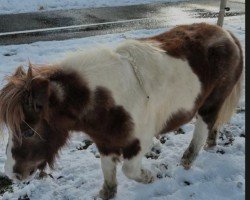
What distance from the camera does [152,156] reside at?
384 cm

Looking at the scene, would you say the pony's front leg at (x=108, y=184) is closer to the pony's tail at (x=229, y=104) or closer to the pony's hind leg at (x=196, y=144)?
the pony's hind leg at (x=196, y=144)

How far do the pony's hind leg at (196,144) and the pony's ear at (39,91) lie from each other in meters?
1.82

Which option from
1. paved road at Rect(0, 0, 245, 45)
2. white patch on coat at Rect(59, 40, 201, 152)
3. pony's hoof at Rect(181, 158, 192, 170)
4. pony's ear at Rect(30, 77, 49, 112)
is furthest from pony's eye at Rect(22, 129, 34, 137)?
paved road at Rect(0, 0, 245, 45)

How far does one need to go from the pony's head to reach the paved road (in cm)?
583

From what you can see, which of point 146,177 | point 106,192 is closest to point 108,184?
point 106,192

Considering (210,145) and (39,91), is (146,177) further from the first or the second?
(39,91)

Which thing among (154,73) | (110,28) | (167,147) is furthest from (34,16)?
(154,73)

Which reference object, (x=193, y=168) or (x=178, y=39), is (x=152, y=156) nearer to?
(x=193, y=168)

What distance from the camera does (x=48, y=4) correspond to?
39.2 ft

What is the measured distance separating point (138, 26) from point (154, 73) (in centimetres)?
686

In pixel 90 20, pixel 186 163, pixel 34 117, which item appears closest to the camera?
pixel 34 117

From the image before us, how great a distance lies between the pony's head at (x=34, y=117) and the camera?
2.32m

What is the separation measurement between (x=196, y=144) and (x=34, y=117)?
75.0 inches

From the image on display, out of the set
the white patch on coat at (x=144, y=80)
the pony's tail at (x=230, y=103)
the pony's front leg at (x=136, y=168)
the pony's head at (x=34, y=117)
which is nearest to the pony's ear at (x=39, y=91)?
the pony's head at (x=34, y=117)
